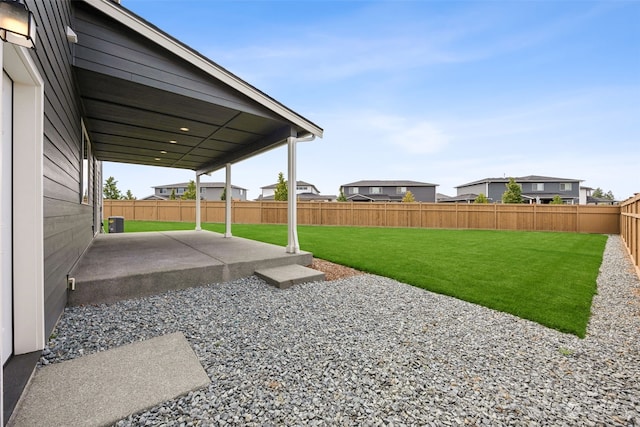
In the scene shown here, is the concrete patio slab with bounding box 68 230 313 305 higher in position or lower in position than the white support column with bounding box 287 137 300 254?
lower

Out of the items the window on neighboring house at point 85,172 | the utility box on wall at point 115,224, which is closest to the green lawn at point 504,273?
the window on neighboring house at point 85,172

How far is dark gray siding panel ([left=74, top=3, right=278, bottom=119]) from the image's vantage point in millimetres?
3311

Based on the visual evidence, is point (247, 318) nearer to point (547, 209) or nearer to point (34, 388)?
point (34, 388)

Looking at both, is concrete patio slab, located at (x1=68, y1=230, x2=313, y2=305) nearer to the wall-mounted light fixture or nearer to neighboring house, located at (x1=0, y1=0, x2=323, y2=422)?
neighboring house, located at (x1=0, y1=0, x2=323, y2=422)

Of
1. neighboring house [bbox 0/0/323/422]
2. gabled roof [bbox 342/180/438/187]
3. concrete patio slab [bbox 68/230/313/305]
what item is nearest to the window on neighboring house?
neighboring house [bbox 0/0/323/422]

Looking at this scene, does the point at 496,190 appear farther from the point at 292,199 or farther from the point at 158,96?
the point at 158,96

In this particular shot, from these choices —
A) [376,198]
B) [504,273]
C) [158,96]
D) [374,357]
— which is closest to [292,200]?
[158,96]

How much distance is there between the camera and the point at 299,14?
11.2 m

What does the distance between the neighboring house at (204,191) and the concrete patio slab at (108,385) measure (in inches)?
1409

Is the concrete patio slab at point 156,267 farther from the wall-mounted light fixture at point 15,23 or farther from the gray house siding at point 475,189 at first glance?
the gray house siding at point 475,189

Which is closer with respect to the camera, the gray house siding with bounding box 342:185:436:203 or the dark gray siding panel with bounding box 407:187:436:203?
the gray house siding with bounding box 342:185:436:203

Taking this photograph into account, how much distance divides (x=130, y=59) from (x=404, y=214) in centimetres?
1428

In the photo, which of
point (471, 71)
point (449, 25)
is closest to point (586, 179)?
point (471, 71)

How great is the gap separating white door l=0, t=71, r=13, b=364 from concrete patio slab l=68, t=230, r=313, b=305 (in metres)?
1.41
